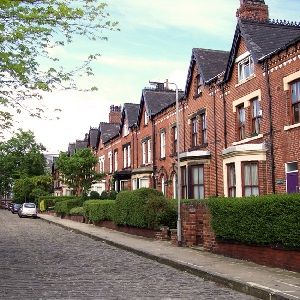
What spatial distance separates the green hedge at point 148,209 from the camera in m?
20.1

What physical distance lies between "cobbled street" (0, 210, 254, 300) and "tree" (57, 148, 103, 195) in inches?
989

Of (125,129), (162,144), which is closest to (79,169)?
(125,129)

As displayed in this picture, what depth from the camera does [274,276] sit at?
10.0m

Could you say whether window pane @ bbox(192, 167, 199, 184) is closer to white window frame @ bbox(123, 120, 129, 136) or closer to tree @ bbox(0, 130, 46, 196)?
white window frame @ bbox(123, 120, 129, 136)

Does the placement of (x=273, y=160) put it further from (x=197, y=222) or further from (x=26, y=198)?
(x=26, y=198)

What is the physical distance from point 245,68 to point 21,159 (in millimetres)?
71260

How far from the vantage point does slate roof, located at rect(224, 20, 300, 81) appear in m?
20.7

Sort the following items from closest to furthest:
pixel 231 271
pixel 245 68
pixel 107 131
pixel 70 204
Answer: pixel 231 271, pixel 245 68, pixel 70 204, pixel 107 131

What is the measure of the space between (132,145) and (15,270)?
27.0m

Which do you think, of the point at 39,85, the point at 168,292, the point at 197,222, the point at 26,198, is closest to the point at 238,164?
the point at 197,222

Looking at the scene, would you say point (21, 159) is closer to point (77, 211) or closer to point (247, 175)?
point (77, 211)

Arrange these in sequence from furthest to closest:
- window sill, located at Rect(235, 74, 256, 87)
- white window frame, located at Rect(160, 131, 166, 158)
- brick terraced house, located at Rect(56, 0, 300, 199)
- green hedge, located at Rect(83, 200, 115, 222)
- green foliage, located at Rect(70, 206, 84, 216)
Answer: green foliage, located at Rect(70, 206, 84, 216), white window frame, located at Rect(160, 131, 166, 158), green hedge, located at Rect(83, 200, 115, 222), window sill, located at Rect(235, 74, 256, 87), brick terraced house, located at Rect(56, 0, 300, 199)

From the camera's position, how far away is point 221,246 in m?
14.0

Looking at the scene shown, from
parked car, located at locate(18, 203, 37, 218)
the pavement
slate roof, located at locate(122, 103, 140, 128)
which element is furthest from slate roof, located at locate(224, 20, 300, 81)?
parked car, located at locate(18, 203, 37, 218)
